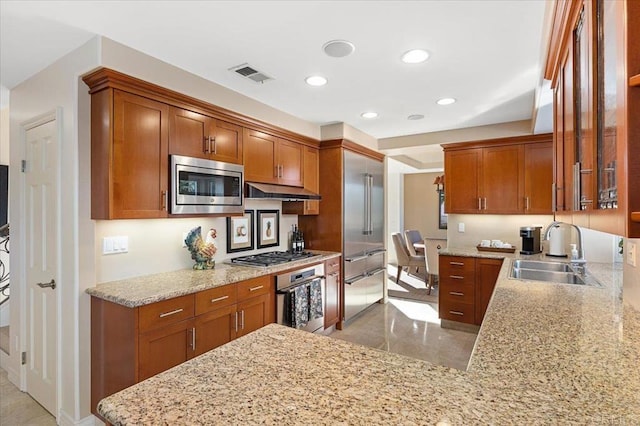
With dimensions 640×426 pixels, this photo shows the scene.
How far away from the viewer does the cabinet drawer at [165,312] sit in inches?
78.3

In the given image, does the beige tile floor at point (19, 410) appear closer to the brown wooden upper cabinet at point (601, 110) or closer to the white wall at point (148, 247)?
the white wall at point (148, 247)

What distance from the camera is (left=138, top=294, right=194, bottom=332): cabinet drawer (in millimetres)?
1988

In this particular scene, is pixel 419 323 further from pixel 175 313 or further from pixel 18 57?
pixel 18 57

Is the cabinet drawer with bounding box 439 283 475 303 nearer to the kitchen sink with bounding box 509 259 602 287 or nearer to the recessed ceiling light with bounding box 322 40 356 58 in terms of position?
the kitchen sink with bounding box 509 259 602 287

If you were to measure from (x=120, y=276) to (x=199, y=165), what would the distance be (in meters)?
0.98

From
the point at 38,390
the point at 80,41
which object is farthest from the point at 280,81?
the point at 38,390

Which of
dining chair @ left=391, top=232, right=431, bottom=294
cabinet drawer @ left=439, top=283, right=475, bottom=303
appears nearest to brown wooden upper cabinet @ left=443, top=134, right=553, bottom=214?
cabinet drawer @ left=439, top=283, right=475, bottom=303

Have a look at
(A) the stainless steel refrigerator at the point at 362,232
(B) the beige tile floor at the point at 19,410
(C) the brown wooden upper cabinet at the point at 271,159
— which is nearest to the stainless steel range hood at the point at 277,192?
(C) the brown wooden upper cabinet at the point at 271,159

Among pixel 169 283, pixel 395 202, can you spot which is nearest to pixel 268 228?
pixel 169 283

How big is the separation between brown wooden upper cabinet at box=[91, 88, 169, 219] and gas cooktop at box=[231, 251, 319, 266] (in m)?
0.96

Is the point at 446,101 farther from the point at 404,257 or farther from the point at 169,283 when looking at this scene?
the point at 404,257

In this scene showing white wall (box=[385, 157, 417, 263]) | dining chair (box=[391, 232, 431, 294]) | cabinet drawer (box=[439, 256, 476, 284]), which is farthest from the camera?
white wall (box=[385, 157, 417, 263])

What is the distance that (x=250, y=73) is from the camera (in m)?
2.67

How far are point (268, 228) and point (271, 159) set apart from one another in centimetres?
80
